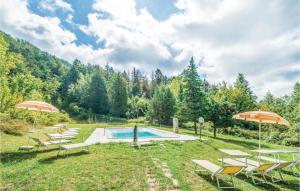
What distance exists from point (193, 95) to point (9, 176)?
18.3 meters

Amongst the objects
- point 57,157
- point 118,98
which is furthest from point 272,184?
point 118,98

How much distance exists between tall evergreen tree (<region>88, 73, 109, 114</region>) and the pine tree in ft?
11.8

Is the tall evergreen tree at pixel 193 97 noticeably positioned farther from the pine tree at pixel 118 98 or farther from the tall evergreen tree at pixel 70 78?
the tall evergreen tree at pixel 70 78

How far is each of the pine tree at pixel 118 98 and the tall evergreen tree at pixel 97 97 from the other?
3.60m

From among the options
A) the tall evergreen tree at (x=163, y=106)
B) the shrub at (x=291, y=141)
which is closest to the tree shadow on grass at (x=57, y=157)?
the shrub at (x=291, y=141)

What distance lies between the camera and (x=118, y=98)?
48844mm

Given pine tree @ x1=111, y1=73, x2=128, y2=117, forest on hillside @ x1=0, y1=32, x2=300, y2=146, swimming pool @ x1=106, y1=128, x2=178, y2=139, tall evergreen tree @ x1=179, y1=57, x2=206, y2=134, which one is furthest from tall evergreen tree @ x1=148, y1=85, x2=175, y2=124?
pine tree @ x1=111, y1=73, x2=128, y2=117

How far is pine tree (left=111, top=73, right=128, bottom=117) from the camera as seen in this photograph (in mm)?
48594

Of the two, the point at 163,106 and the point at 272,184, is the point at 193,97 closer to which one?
the point at 163,106

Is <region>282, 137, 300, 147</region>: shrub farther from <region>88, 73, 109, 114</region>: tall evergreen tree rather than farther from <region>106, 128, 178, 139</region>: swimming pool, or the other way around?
<region>88, 73, 109, 114</region>: tall evergreen tree

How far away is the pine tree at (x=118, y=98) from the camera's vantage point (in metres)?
48.6

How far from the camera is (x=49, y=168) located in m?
8.18

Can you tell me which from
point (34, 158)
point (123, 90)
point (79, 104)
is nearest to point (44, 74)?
point (79, 104)

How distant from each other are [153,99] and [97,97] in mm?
18391
